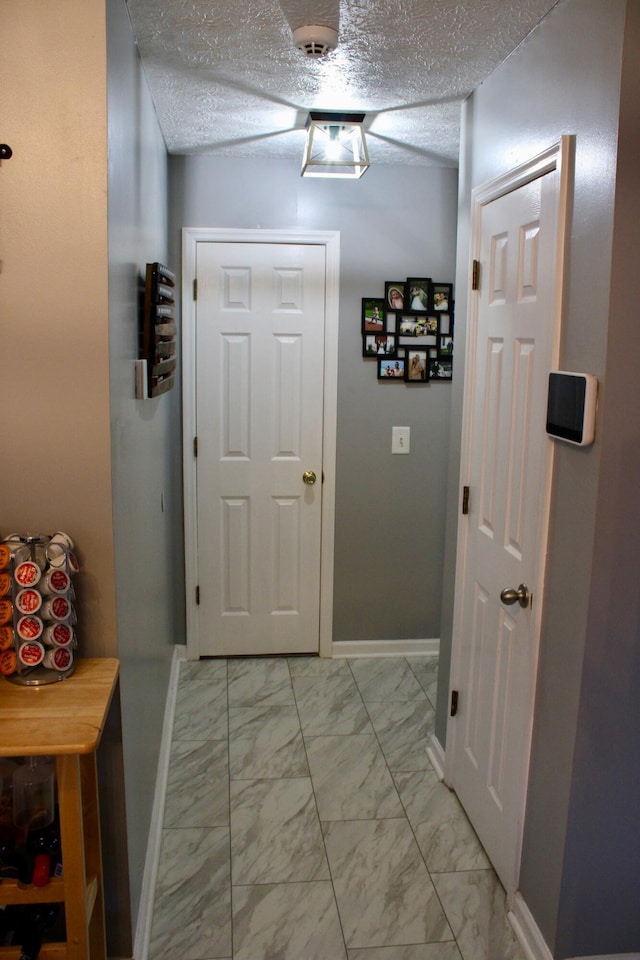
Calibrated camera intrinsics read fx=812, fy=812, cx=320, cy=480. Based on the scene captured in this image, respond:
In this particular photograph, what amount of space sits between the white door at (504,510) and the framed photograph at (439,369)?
121 cm

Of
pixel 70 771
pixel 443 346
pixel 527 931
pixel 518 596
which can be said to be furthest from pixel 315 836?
pixel 443 346

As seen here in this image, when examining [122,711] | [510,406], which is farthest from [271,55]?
[122,711]

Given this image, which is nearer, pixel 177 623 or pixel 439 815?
pixel 439 815

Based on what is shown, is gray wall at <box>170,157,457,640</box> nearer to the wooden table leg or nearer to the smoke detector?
the smoke detector

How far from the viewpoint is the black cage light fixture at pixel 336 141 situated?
113 inches

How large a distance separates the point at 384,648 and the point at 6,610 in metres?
2.65

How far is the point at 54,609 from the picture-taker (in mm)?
1726

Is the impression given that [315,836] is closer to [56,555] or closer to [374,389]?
[56,555]

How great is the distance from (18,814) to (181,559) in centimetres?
223

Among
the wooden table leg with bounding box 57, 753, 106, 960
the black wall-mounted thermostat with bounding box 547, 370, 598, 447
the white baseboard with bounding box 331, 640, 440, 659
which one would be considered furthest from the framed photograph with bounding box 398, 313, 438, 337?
the wooden table leg with bounding box 57, 753, 106, 960

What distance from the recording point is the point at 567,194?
1.91m

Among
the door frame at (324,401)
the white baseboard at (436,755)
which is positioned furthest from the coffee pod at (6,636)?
the door frame at (324,401)

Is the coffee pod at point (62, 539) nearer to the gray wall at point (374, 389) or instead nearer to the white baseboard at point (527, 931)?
the white baseboard at point (527, 931)

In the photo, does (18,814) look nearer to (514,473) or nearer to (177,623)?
(514,473)
